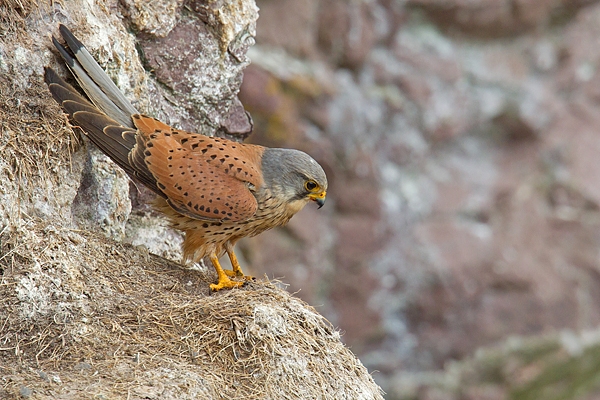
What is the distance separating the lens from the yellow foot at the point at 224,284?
4312 millimetres

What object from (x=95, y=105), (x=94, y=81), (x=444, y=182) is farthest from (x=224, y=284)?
(x=444, y=182)

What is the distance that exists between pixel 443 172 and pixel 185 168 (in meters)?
3.69

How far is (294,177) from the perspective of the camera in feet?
15.4

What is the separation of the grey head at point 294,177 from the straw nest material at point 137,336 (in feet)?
2.53

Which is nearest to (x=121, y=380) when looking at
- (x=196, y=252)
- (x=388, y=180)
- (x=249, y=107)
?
(x=196, y=252)

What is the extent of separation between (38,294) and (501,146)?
525cm

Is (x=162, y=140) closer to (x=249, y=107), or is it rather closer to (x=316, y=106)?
(x=249, y=107)

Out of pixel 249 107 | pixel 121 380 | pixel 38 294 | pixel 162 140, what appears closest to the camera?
pixel 121 380

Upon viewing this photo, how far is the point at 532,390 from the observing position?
736cm

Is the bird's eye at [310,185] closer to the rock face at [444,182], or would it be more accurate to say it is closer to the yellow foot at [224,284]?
the yellow foot at [224,284]

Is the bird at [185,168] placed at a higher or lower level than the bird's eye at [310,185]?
lower

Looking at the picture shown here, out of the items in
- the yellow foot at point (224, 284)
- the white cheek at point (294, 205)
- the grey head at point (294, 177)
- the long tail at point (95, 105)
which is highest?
the grey head at point (294, 177)

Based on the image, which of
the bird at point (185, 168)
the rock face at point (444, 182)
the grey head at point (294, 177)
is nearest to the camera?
the bird at point (185, 168)


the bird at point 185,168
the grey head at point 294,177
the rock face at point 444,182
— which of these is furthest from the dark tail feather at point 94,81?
the rock face at point 444,182
